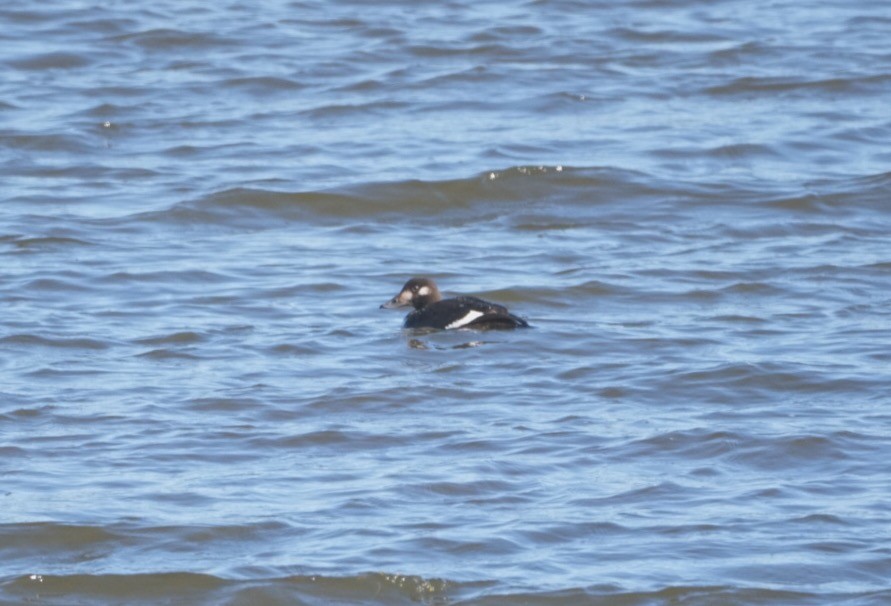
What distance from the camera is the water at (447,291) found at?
689 cm

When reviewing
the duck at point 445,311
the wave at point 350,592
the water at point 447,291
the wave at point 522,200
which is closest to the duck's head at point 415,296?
the duck at point 445,311

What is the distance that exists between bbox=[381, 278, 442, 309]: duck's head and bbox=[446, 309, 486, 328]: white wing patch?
0.32 m

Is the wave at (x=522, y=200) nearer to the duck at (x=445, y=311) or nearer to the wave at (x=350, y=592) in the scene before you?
the duck at (x=445, y=311)

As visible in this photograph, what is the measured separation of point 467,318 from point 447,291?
119 cm

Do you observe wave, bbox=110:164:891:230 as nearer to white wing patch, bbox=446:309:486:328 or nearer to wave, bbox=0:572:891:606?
white wing patch, bbox=446:309:486:328

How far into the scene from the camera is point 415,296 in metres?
11.1

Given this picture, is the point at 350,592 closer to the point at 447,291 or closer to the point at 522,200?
the point at 447,291

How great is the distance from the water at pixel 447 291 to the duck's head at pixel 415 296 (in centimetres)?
20

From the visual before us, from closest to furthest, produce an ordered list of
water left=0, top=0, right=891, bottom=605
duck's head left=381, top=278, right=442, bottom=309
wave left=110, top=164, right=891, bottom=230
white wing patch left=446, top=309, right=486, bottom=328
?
1. water left=0, top=0, right=891, bottom=605
2. white wing patch left=446, top=309, right=486, bottom=328
3. duck's head left=381, top=278, right=442, bottom=309
4. wave left=110, top=164, right=891, bottom=230

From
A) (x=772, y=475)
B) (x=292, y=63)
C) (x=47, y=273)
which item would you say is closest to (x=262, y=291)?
(x=47, y=273)

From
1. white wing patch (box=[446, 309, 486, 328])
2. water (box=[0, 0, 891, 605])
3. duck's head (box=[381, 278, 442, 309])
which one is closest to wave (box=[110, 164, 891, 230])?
water (box=[0, 0, 891, 605])

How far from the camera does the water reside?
6891 mm

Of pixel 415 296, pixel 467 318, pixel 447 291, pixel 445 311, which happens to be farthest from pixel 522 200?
pixel 467 318

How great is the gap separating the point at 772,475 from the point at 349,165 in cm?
754
